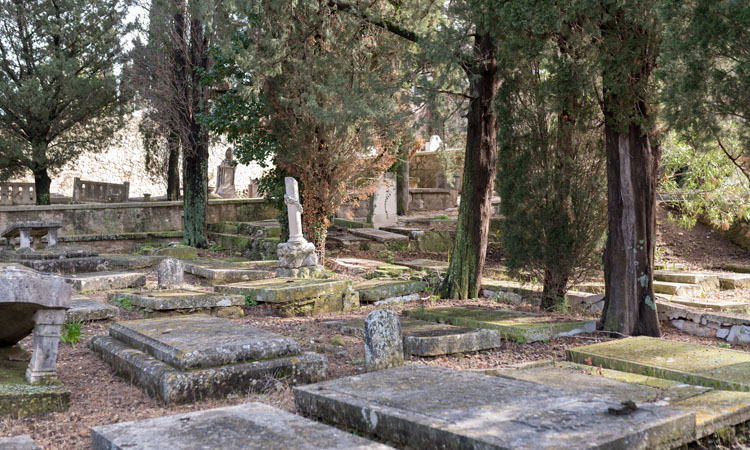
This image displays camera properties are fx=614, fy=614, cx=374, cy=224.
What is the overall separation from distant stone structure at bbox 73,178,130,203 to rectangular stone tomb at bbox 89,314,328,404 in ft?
47.2

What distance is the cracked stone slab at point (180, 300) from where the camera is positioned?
23.6 ft

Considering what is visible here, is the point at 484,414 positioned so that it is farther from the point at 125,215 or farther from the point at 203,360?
the point at 125,215

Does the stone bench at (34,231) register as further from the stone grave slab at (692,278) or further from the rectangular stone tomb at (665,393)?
the stone grave slab at (692,278)

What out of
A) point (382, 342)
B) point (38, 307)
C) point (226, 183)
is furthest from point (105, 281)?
point (226, 183)

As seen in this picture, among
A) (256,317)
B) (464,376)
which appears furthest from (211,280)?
(464,376)

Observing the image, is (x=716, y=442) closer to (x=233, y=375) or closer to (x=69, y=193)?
(x=233, y=375)

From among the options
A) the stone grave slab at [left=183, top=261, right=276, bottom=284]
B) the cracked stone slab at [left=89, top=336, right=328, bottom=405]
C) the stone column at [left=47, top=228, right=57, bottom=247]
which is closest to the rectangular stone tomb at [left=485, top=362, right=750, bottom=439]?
the cracked stone slab at [left=89, top=336, right=328, bottom=405]

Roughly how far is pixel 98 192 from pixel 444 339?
15869 mm

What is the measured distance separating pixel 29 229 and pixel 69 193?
50.7ft

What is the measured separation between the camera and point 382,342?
4.87 m

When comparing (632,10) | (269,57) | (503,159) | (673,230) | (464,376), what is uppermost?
(269,57)

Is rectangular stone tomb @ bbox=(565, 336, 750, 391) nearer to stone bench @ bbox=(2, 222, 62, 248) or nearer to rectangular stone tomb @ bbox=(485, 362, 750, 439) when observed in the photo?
rectangular stone tomb @ bbox=(485, 362, 750, 439)

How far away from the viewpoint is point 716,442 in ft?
11.7

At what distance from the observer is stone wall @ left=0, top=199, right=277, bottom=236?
15.2 m
